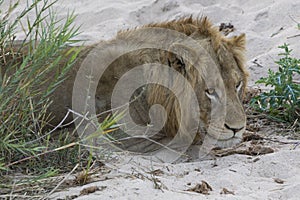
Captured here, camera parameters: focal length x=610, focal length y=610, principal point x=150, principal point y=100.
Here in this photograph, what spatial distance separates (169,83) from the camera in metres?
3.14

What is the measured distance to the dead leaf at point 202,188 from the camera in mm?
2453

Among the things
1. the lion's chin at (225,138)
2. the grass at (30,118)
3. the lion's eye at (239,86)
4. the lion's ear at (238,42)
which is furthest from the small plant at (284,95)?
the grass at (30,118)

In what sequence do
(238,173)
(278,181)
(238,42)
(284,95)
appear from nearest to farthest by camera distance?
(278,181)
(238,173)
(238,42)
(284,95)

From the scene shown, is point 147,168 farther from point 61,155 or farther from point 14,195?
point 14,195

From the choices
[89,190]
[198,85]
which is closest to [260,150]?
[198,85]

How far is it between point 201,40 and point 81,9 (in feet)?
9.49

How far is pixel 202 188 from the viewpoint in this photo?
2.47m

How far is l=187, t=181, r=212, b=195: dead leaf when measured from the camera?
8.05ft

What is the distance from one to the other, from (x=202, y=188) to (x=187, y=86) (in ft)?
2.41

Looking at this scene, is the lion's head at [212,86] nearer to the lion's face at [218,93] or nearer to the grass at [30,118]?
the lion's face at [218,93]

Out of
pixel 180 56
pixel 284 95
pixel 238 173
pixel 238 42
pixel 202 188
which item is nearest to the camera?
pixel 202 188

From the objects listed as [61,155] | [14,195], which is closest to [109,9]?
[61,155]

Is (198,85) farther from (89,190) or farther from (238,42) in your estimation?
(89,190)

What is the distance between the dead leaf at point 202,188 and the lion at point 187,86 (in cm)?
51
